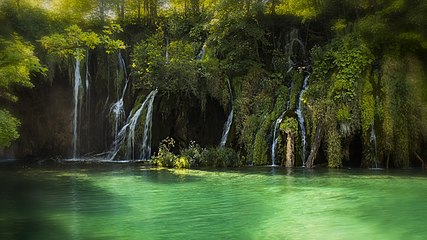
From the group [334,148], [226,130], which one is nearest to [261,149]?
[226,130]

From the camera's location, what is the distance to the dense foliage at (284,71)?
16703 mm

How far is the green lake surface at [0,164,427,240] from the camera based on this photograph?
714cm

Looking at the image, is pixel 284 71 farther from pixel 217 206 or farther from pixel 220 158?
pixel 217 206

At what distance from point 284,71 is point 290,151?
4972 mm

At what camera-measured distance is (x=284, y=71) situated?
2089cm

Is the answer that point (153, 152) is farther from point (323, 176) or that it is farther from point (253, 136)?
point (323, 176)

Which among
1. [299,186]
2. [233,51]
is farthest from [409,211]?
[233,51]

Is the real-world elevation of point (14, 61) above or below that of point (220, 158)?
above

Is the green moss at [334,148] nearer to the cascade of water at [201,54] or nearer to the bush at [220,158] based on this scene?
the bush at [220,158]

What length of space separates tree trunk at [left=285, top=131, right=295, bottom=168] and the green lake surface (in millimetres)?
2263

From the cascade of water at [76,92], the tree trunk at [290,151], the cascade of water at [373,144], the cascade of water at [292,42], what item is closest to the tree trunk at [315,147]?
the tree trunk at [290,151]

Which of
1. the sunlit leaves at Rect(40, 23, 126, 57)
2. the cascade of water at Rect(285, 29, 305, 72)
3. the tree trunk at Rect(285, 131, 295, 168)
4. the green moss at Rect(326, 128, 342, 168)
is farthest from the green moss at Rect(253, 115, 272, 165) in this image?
the sunlit leaves at Rect(40, 23, 126, 57)

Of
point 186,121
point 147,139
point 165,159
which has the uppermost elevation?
point 186,121

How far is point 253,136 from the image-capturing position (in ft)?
60.2
